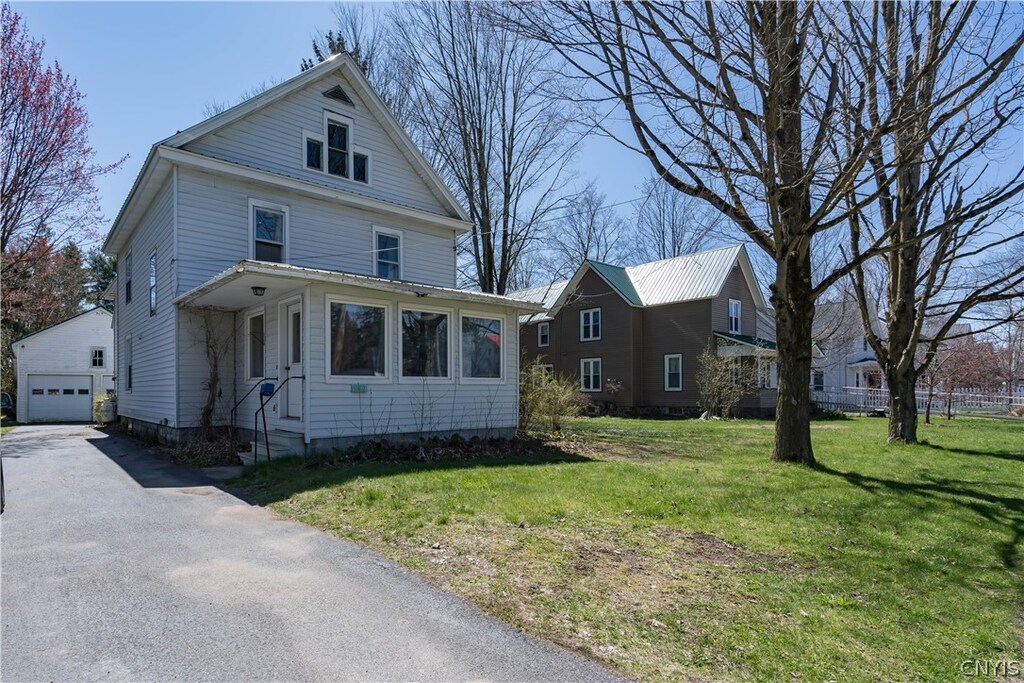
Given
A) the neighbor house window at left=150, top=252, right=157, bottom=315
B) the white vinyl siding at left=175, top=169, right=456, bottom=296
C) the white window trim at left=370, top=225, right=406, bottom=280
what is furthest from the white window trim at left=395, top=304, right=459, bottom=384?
the neighbor house window at left=150, top=252, right=157, bottom=315

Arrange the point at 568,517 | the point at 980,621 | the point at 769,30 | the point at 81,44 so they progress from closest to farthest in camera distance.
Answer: the point at 980,621, the point at 568,517, the point at 769,30, the point at 81,44

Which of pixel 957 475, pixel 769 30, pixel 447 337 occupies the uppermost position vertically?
pixel 769 30

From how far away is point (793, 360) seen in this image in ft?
31.3

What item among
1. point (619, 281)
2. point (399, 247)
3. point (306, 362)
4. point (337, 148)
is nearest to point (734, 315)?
point (619, 281)

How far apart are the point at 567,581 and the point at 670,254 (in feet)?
120

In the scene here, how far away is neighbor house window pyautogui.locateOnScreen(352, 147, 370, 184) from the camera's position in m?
14.7

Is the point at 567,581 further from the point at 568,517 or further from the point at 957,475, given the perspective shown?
the point at 957,475

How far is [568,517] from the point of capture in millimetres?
5984

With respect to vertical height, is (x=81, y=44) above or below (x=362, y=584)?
above

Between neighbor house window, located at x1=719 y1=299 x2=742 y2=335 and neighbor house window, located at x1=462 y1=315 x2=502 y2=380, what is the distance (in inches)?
671

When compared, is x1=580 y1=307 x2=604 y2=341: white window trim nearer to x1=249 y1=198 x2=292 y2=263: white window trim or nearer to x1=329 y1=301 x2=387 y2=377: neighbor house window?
x1=249 y1=198 x2=292 y2=263: white window trim

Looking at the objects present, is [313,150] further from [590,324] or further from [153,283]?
[590,324]

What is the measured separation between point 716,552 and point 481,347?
7.66m

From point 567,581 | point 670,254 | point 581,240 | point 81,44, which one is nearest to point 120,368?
point 81,44
